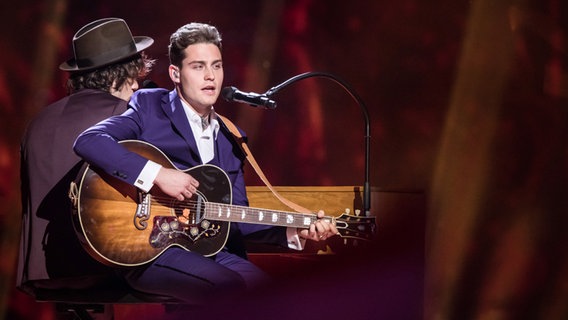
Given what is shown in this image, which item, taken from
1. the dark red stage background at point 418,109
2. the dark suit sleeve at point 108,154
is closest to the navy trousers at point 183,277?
the dark suit sleeve at point 108,154

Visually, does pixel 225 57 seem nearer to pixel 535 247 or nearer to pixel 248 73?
pixel 248 73

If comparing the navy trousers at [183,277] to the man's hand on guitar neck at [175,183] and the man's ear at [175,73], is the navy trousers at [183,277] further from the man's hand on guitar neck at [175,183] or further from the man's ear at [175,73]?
the man's ear at [175,73]

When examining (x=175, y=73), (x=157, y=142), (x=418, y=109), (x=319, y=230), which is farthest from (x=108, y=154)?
(x=418, y=109)

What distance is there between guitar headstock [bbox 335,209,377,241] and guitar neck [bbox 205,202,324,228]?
0.07 metres

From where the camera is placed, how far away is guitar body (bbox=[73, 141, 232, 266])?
2.83 metres

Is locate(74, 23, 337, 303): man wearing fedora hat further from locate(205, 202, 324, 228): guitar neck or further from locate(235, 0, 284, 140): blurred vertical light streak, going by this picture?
locate(235, 0, 284, 140): blurred vertical light streak

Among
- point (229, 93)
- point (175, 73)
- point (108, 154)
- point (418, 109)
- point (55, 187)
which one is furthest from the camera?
point (418, 109)

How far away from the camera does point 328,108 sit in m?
5.01

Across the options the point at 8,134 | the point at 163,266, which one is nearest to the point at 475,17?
the point at 163,266

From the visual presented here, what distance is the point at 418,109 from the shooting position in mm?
4797

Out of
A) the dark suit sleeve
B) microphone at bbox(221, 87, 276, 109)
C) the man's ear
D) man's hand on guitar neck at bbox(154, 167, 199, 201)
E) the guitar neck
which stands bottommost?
the guitar neck

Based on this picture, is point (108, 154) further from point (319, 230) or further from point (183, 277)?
point (319, 230)

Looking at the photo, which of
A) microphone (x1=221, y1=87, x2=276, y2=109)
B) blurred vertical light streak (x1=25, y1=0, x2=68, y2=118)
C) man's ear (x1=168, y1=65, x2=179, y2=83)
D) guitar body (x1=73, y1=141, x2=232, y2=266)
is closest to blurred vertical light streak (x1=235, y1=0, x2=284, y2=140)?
blurred vertical light streak (x1=25, y1=0, x2=68, y2=118)

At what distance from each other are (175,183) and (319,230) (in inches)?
→ 32.9
